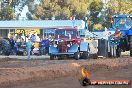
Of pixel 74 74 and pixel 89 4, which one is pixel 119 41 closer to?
pixel 74 74

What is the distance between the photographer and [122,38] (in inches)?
1042

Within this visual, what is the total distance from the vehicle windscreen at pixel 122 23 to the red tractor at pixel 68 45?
274cm

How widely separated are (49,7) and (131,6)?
16.2 metres

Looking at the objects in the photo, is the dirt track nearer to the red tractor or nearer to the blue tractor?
the red tractor

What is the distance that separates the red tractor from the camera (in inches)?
983

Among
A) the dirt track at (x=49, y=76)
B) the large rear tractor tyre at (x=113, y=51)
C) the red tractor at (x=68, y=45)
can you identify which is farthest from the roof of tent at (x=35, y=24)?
the dirt track at (x=49, y=76)

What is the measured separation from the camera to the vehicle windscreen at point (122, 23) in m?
26.6

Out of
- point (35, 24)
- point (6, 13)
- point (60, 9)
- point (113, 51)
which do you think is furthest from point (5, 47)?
point (6, 13)

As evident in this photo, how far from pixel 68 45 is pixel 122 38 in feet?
12.5

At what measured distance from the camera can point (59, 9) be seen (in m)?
79.4

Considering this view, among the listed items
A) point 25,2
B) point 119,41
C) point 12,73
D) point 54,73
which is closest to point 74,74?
point 54,73

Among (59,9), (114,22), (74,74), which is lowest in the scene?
(74,74)

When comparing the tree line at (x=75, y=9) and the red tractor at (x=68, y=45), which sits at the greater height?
the tree line at (x=75, y=9)

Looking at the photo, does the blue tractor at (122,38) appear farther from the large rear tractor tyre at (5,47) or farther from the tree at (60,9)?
the tree at (60,9)
